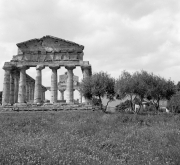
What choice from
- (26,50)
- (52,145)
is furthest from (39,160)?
(26,50)

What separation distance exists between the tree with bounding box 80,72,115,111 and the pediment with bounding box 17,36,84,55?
556 cm

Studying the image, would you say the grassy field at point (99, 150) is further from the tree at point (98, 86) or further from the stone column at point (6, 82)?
the stone column at point (6, 82)

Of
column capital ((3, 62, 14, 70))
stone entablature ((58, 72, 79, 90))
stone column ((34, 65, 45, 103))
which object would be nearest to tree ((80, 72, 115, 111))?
stone column ((34, 65, 45, 103))

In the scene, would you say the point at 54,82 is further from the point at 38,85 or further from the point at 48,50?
the point at 48,50

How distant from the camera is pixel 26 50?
37656 mm

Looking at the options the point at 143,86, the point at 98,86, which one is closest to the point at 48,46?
the point at 98,86

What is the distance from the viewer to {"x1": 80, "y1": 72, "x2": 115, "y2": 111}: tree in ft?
111

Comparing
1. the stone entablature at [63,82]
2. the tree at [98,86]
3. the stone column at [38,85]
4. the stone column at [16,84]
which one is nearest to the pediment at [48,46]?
the stone column at [38,85]

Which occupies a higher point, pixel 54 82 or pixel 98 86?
pixel 54 82

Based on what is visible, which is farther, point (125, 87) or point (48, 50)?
point (48, 50)

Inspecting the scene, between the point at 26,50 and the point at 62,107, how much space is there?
12219mm

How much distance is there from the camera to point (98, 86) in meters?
33.7

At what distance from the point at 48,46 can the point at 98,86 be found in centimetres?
1129

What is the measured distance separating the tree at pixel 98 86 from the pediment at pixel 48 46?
219 inches
